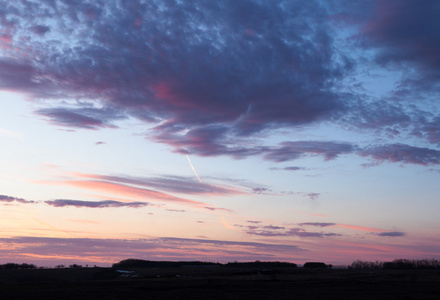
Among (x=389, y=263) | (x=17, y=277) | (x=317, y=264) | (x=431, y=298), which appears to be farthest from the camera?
(x=317, y=264)

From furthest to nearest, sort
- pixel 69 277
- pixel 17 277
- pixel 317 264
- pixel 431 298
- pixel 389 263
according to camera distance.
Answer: pixel 317 264 < pixel 389 263 < pixel 69 277 < pixel 17 277 < pixel 431 298

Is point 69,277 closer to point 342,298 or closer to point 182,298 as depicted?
point 182,298

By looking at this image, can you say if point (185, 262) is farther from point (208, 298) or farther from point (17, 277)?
point (208, 298)

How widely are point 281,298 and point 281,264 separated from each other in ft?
524

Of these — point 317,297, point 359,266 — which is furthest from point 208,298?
point 359,266

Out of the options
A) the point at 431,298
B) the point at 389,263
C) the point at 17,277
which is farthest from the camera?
the point at 389,263

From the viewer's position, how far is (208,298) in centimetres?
4591

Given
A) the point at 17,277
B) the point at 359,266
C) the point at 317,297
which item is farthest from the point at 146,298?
the point at 359,266

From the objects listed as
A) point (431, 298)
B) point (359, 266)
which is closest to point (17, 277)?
point (431, 298)

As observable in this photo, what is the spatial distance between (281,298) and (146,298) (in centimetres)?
1424

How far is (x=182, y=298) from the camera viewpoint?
46219 mm

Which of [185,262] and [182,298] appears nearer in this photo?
[182,298]

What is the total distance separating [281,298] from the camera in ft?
149

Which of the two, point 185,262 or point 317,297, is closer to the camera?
point 317,297
